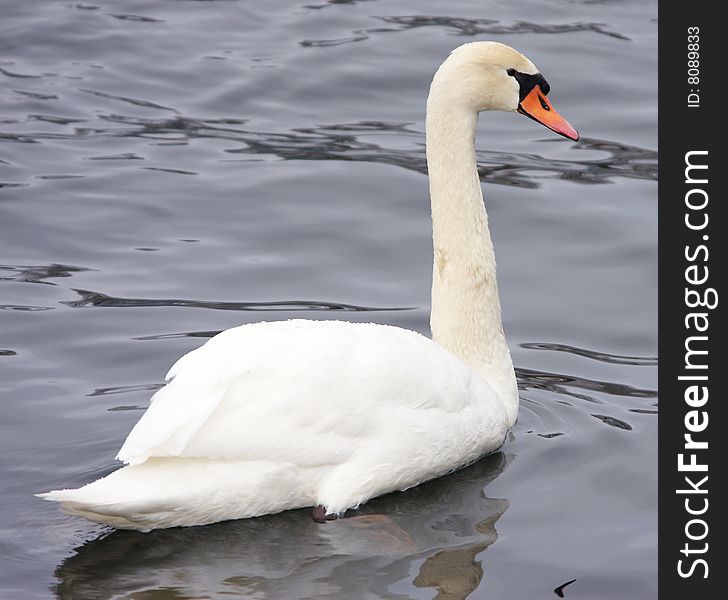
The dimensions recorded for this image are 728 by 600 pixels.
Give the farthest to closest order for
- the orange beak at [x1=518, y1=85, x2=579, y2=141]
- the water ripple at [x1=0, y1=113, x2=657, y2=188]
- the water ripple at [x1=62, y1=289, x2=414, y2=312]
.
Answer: the water ripple at [x1=0, y1=113, x2=657, y2=188], the water ripple at [x1=62, y1=289, x2=414, y2=312], the orange beak at [x1=518, y1=85, x2=579, y2=141]

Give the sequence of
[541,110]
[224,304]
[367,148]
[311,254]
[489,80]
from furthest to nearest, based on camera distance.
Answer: [367,148] < [311,254] < [224,304] < [541,110] < [489,80]

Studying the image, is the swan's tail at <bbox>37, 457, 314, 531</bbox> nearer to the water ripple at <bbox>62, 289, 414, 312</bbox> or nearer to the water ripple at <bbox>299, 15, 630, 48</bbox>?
the water ripple at <bbox>62, 289, 414, 312</bbox>

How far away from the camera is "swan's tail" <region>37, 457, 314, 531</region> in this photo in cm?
604

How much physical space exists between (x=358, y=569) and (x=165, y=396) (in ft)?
3.42

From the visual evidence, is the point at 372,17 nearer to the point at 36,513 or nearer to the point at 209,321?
the point at 209,321

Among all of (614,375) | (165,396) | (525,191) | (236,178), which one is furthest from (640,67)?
(165,396)

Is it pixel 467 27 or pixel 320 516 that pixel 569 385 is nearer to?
pixel 320 516

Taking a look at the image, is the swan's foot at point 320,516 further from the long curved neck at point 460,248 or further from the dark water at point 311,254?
the long curved neck at point 460,248

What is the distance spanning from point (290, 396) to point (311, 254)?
3727 mm

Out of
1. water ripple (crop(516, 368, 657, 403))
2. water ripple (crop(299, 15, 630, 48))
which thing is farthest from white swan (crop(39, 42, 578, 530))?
water ripple (crop(299, 15, 630, 48))

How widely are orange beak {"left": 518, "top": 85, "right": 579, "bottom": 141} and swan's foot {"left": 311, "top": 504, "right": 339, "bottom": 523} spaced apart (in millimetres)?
2344

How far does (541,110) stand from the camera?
25.7ft

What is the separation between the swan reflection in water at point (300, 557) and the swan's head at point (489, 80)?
1987 millimetres

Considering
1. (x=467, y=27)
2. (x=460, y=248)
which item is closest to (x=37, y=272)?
(x=460, y=248)
